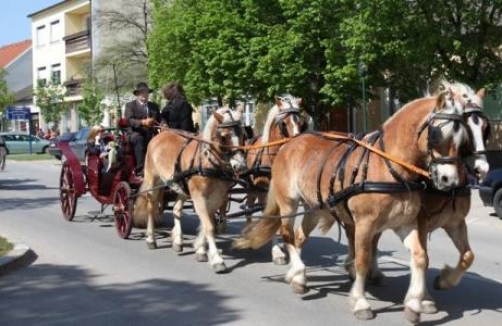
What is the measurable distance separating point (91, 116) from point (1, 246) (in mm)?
28561

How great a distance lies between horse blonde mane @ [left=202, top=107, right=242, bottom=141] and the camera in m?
8.49

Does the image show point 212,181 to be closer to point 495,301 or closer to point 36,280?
point 36,280

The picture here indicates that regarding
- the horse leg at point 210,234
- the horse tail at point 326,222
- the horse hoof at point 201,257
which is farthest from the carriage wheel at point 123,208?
the horse tail at point 326,222

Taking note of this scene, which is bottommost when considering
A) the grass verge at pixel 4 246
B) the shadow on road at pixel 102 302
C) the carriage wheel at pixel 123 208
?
the shadow on road at pixel 102 302

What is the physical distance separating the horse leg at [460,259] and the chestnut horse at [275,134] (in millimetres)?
2446

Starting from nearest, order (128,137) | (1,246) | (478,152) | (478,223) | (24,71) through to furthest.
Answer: (478,152) → (1,246) → (128,137) → (478,223) → (24,71)

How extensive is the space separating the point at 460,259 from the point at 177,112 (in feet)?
18.8

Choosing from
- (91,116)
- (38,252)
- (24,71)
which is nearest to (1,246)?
(38,252)

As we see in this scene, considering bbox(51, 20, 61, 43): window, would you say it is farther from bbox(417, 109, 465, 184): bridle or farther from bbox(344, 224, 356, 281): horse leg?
bbox(417, 109, 465, 184): bridle

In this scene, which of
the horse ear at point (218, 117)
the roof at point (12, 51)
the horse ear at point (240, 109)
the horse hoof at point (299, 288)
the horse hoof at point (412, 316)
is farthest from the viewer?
the roof at point (12, 51)

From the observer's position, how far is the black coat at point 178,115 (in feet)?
36.1

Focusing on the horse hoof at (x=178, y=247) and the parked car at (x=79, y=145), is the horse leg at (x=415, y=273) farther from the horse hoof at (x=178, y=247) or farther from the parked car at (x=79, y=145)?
the parked car at (x=79, y=145)

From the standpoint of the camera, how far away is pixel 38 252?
386 inches

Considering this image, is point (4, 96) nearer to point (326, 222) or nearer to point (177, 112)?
point (177, 112)
